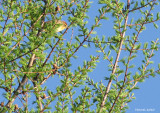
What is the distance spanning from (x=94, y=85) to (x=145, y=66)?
97 cm

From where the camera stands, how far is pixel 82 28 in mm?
5137

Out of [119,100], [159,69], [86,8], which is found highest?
[86,8]

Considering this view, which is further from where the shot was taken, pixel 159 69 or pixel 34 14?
pixel 34 14

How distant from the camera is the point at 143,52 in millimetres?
5105

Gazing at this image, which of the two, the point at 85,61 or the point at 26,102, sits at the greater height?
the point at 85,61

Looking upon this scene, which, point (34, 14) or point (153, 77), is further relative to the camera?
point (34, 14)

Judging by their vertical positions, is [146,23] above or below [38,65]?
above

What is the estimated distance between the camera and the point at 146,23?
5137mm

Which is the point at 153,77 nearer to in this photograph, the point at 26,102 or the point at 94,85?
the point at 94,85

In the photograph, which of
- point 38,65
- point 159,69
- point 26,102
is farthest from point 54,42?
point 159,69

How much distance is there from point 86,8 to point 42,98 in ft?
6.01

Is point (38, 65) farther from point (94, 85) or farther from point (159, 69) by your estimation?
point (159, 69)

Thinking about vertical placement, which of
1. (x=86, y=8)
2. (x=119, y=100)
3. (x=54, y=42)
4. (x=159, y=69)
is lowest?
(x=119, y=100)

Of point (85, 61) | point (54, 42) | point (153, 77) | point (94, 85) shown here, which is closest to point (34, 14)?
point (54, 42)
